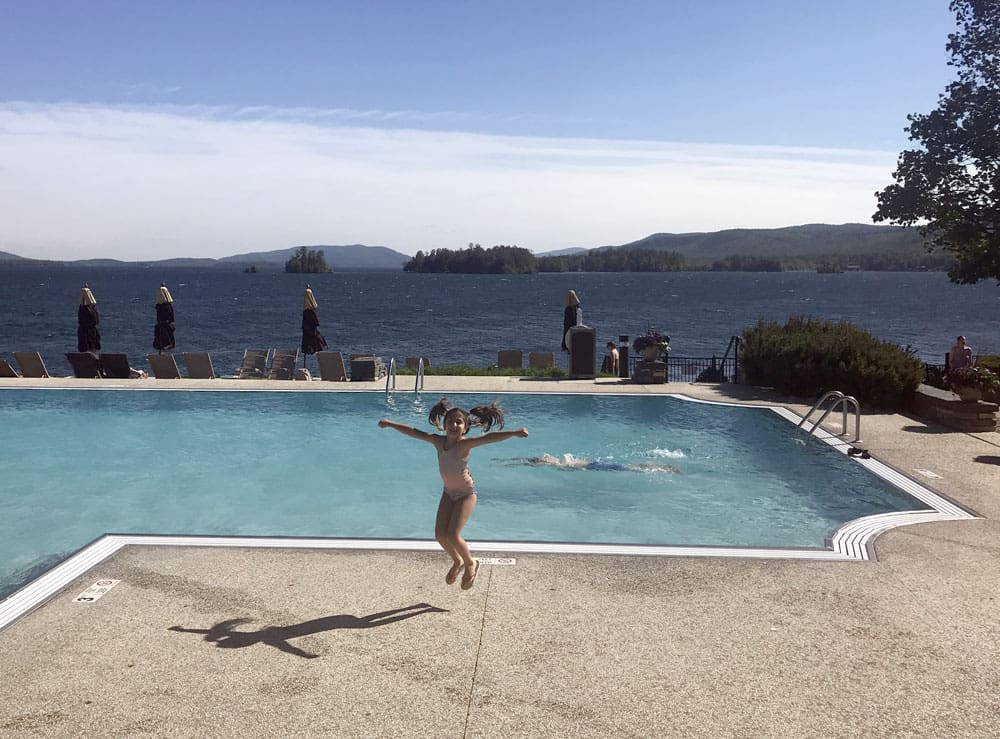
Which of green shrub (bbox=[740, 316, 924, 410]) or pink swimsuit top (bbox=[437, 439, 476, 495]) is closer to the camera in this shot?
pink swimsuit top (bbox=[437, 439, 476, 495])

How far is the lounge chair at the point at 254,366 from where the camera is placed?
23.8 metres

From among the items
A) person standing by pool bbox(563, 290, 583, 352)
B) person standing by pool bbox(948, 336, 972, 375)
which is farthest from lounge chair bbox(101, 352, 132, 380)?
person standing by pool bbox(948, 336, 972, 375)

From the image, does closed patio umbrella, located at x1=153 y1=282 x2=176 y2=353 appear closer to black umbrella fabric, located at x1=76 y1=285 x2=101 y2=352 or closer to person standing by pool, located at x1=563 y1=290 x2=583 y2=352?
black umbrella fabric, located at x1=76 y1=285 x2=101 y2=352

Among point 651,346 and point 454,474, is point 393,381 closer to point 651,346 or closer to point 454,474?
point 651,346

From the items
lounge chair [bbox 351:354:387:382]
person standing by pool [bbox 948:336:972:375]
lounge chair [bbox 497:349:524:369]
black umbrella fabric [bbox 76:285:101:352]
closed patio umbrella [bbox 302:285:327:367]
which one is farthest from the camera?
lounge chair [bbox 497:349:524:369]

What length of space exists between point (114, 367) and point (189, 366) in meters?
2.11

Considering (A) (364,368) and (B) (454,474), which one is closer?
(B) (454,474)

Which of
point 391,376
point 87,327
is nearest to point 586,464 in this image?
point 391,376

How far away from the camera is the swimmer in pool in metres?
13.4

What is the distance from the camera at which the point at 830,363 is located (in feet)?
57.2

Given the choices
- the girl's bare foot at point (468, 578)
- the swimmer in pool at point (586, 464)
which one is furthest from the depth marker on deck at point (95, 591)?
the swimmer in pool at point (586, 464)

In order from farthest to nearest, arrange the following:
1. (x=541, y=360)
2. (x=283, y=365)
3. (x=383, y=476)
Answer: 1. (x=541, y=360)
2. (x=283, y=365)
3. (x=383, y=476)

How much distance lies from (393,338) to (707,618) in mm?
69880

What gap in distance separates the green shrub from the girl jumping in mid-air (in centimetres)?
1233
